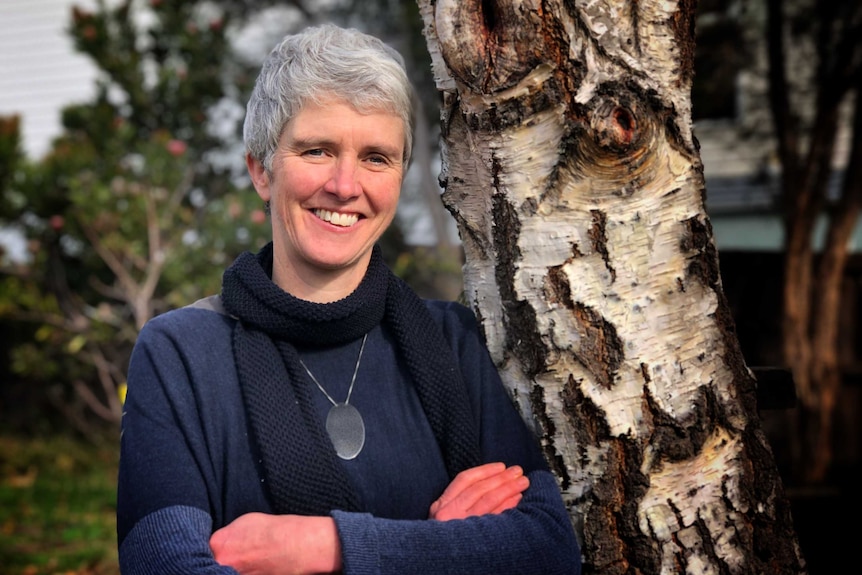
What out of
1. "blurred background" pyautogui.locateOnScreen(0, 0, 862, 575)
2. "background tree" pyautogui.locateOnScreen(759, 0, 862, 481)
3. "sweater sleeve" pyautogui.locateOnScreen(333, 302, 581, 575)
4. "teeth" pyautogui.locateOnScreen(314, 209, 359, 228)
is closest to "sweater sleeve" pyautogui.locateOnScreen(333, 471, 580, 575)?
"sweater sleeve" pyautogui.locateOnScreen(333, 302, 581, 575)

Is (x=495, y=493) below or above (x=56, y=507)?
above

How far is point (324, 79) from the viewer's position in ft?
7.05

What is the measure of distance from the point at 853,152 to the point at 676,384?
→ 5.85 m

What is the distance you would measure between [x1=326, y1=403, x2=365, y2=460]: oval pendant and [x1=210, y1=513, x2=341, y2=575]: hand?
0.79 feet

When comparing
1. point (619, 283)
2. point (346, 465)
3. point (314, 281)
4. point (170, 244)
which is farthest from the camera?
point (170, 244)

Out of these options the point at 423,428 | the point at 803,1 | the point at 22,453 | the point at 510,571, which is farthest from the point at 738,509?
the point at 22,453

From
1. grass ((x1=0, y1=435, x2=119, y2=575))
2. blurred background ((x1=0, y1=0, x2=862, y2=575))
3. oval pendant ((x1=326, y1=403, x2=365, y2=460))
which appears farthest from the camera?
blurred background ((x1=0, y1=0, x2=862, y2=575))

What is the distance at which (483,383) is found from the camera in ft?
7.49

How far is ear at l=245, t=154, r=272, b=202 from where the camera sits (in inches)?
90.8

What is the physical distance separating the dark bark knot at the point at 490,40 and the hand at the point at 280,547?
1.00 m

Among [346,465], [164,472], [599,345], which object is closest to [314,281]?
[346,465]

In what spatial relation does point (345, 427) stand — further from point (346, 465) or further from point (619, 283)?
point (619, 283)

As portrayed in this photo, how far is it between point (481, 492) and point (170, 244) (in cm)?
500

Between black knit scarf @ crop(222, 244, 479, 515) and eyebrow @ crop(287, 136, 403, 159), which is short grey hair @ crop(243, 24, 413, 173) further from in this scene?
black knit scarf @ crop(222, 244, 479, 515)
